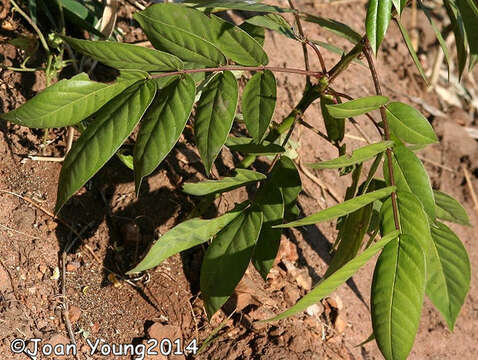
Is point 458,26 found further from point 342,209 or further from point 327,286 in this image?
point 327,286

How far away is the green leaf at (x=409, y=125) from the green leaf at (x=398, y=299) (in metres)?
0.29

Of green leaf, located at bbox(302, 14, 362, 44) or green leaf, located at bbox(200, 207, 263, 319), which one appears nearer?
green leaf, located at bbox(200, 207, 263, 319)

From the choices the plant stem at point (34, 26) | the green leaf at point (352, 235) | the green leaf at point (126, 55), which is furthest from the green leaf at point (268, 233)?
the plant stem at point (34, 26)

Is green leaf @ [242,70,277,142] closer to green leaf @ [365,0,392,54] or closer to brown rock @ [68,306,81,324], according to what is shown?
green leaf @ [365,0,392,54]

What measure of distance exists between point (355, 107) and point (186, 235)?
0.49 m

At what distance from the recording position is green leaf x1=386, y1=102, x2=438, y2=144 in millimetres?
1361

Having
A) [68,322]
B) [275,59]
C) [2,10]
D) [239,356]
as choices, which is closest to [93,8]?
[2,10]

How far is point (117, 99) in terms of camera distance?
4.29 feet

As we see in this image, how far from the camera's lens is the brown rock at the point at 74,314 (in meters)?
1.65

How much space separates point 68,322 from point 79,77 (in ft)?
2.13

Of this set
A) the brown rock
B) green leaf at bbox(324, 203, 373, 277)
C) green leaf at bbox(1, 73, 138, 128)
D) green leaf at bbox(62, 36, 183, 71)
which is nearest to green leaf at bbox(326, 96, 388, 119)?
green leaf at bbox(324, 203, 373, 277)

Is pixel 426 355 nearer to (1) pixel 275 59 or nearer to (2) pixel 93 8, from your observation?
(1) pixel 275 59

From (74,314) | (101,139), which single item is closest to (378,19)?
(101,139)

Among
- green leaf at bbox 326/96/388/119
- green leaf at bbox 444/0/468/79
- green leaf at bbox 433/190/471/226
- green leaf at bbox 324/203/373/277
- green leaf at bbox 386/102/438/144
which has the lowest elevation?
green leaf at bbox 324/203/373/277
